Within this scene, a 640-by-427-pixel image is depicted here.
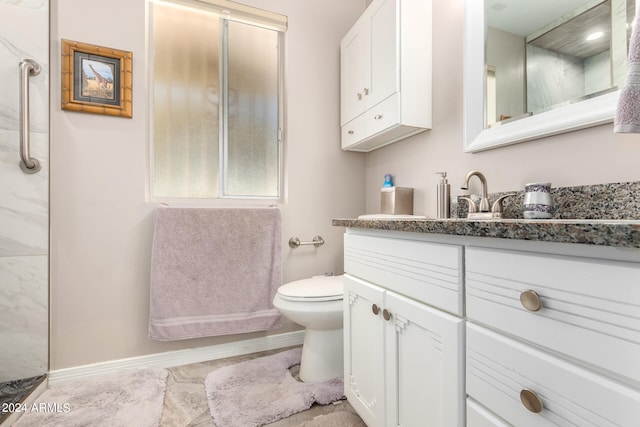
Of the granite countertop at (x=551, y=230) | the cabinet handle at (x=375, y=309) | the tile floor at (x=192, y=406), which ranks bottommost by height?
the tile floor at (x=192, y=406)

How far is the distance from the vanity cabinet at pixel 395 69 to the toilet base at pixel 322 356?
106 cm

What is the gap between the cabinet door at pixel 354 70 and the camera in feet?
5.41

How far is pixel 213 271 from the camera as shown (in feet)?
5.42

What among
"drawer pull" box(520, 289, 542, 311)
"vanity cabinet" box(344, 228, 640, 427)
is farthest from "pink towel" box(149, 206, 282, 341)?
"drawer pull" box(520, 289, 542, 311)

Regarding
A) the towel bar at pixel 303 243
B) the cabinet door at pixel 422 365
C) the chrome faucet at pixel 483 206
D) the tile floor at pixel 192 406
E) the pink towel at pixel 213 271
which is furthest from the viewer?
the towel bar at pixel 303 243

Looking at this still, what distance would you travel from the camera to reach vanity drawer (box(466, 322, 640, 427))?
421 mm

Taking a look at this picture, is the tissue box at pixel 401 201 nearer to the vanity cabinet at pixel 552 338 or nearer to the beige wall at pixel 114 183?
the beige wall at pixel 114 183

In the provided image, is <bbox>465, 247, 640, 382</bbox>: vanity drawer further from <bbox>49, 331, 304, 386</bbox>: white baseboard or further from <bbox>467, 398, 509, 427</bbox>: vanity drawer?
<bbox>49, 331, 304, 386</bbox>: white baseboard

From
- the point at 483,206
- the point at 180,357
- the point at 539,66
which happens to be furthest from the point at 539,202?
the point at 180,357

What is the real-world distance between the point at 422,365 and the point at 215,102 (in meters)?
1.74

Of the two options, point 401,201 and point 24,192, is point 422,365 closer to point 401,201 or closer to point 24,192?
point 401,201

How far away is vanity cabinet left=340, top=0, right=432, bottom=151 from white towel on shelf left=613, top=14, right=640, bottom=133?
84cm

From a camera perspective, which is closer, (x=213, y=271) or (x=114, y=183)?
(x=114, y=183)

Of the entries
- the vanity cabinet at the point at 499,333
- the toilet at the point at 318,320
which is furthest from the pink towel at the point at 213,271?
the vanity cabinet at the point at 499,333
